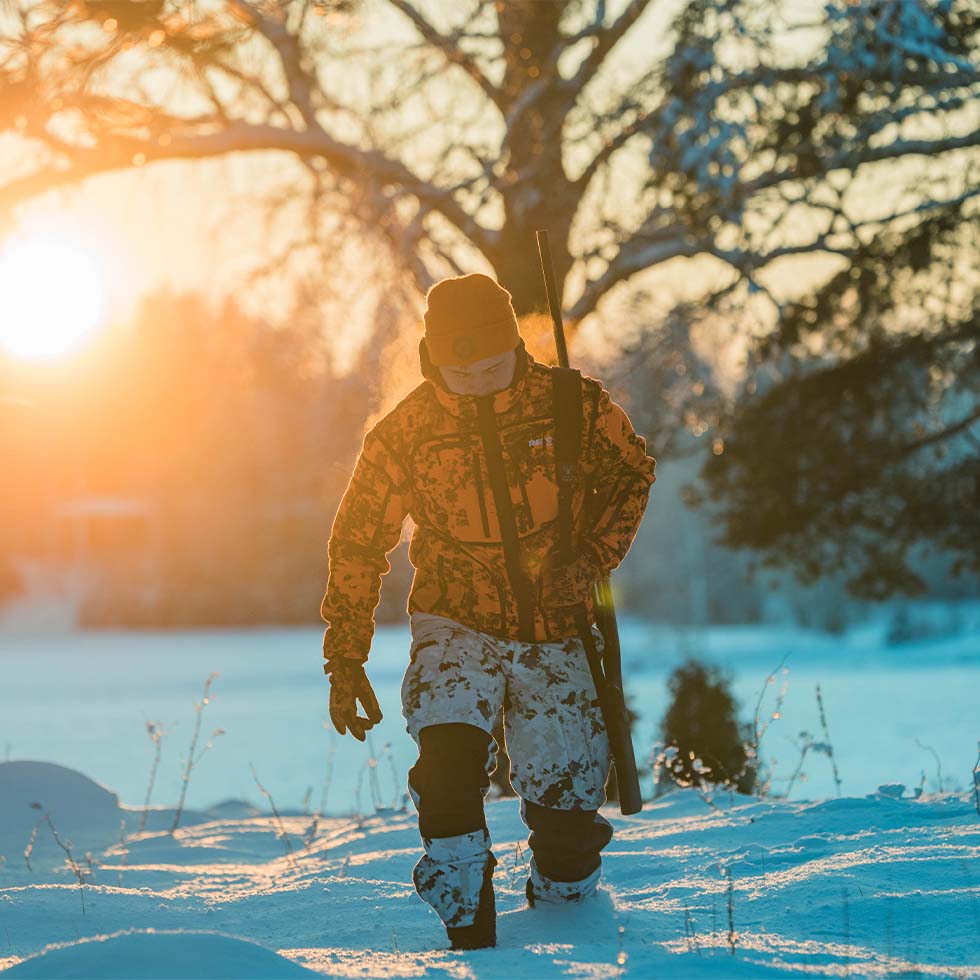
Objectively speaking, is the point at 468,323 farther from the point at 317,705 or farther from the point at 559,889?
the point at 317,705

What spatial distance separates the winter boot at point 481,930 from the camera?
3.41m

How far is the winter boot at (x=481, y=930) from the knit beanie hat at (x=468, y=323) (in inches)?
51.9

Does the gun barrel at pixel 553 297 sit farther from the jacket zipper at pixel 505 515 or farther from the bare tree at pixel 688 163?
the bare tree at pixel 688 163

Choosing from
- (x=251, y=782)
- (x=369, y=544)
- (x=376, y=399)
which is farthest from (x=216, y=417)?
(x=369, y=544)

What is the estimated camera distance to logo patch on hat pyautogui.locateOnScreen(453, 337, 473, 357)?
142 inches

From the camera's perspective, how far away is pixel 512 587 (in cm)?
368

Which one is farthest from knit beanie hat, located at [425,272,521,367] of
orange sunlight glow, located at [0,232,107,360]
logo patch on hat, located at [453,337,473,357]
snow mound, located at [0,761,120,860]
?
orange sunlight glow, located at [0,232,107,360]

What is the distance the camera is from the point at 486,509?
3.67 metres

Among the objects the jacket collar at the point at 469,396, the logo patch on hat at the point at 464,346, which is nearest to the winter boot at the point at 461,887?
the jacket collar at the point at 469,396

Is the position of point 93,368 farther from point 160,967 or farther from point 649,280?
point 160,967

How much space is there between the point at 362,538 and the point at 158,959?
1.32 metres

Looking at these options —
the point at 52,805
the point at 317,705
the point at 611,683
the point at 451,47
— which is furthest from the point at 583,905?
the point at 317,705

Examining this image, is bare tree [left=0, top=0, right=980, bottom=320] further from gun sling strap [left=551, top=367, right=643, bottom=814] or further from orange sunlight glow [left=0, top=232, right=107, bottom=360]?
gun sling strap [left=551, top=367, right=643, bottom=814]

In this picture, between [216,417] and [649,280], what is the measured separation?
3483cm
